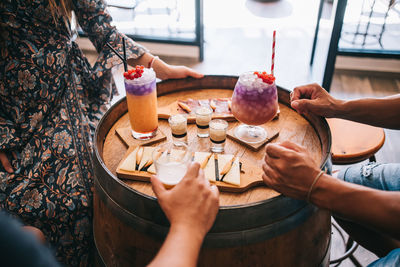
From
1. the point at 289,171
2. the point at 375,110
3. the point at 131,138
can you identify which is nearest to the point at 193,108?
the point at 131,138

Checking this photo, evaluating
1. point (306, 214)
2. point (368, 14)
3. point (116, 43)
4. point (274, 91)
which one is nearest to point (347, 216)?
point (306, 214)

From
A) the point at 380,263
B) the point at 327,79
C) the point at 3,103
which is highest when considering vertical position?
the point at 3,103

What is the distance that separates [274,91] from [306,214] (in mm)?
455

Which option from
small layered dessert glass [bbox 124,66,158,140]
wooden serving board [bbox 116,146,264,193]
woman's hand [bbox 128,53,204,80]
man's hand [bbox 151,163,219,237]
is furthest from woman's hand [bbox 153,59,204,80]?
man's hand [bbox 151,163,219,237]

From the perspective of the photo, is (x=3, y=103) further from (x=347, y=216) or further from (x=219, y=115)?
(x=347, y=216)

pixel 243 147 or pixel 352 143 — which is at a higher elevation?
pixel 243 147

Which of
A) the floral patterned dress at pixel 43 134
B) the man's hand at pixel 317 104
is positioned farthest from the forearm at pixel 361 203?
the floral patterned dress at pixel 43 134

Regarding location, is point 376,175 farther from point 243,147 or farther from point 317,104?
point 243,147

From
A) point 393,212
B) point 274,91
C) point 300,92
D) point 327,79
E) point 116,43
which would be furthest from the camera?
point 327,79

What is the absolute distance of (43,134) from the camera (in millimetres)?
1416

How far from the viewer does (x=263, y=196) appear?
98 cm

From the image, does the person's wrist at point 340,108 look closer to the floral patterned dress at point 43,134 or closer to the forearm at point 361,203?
the forearm at point 361,203

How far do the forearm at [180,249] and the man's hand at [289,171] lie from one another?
0.95ft

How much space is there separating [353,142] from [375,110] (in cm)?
46
